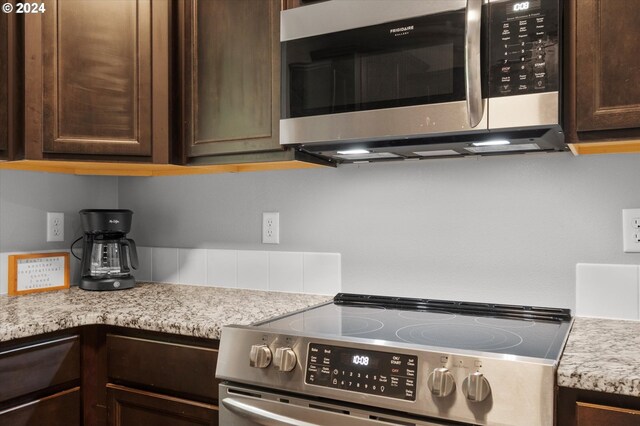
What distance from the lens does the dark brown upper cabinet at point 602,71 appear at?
114cm

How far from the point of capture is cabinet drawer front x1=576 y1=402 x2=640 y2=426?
0.91 meters

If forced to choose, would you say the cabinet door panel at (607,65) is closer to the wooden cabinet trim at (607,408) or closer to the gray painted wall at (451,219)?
the gray painted wall at (451,219)

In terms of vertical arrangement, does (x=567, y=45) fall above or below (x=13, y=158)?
above

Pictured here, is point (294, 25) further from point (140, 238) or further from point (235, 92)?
point (140, 238)

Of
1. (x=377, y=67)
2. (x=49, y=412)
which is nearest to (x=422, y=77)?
(x=377, y=67)

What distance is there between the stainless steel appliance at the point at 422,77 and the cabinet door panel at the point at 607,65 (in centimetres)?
7

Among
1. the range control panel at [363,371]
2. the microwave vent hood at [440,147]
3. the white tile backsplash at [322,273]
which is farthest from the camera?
the white tile backsplash at [322,273]

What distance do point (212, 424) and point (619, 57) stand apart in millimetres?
1295

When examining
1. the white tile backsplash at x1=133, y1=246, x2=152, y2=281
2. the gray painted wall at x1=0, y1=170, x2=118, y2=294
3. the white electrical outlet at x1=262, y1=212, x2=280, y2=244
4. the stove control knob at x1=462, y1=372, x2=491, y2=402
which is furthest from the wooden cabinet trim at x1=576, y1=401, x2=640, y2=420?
the gray painted wall at x1=0, y1=170, x2=118, y2=294

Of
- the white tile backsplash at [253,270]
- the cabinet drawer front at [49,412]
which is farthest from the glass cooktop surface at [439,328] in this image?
the cabinet drawer front at [49,412]

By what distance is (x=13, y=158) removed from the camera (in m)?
1.58

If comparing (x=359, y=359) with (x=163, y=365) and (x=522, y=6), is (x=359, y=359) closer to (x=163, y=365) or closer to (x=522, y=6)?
(x=163, y=365)

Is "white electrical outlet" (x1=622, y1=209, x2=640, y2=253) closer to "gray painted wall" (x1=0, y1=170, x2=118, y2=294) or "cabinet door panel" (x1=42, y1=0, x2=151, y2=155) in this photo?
"cabinet door panel" (x1=42, y1=0, x2=151, y2=155)

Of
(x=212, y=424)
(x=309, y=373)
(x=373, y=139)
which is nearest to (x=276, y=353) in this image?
(x=309, y=373)
